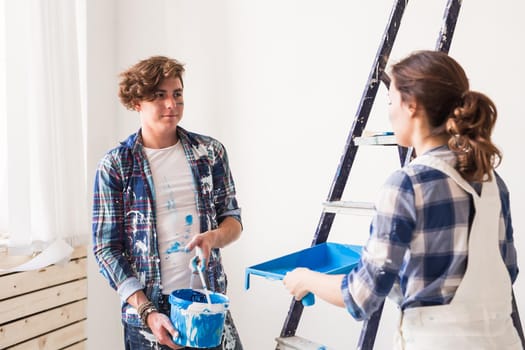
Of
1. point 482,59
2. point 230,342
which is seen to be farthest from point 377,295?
point 482,59

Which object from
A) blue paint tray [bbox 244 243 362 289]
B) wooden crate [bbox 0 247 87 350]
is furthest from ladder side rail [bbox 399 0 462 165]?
wooden crate [bbox 0 247 87 350]

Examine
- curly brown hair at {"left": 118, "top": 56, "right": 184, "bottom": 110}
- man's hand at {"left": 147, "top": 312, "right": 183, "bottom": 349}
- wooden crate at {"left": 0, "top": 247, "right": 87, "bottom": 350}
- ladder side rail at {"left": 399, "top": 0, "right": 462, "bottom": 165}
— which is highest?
ladder side rail at {"left": 399, "top": 0, "right": 462, "bottom": 165}

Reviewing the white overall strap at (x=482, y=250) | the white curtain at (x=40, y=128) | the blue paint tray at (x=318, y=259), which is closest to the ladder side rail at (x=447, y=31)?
the blue paint tray at (x=318, y=259)

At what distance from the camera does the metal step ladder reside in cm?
159

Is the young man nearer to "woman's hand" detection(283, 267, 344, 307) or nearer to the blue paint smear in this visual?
the blue paint smear

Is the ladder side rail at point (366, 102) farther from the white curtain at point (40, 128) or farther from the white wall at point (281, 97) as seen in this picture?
the white curtain at point (40, 128)

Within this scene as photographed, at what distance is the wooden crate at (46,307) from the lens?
6.56ft

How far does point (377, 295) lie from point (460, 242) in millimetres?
196

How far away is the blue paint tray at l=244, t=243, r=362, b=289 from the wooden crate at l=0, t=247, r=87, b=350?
1.03m

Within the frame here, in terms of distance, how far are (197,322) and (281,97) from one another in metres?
1.34

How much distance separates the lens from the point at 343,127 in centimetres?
232

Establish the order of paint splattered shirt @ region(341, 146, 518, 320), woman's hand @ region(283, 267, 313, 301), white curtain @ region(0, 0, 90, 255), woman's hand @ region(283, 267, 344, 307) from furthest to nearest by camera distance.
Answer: white curtain @ region(0, 0, 90, 255), woman's hand @ region(283, 267, 313, 301), woman's hand @ region(283, 267, 344, 307), paint splattered shirt @ region(341, 146, 518, 320)

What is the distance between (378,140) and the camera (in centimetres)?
162

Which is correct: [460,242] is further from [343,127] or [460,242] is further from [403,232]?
[343,127]
